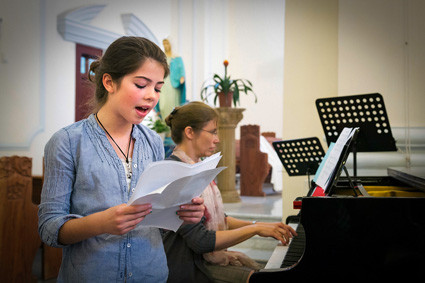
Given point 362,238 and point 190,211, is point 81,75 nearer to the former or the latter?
point 190,211

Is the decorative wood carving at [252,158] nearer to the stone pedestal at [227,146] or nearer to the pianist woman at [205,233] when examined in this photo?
the stone pedestal at [227,146]

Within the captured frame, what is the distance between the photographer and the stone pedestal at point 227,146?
18.9ft

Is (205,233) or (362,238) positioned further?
(205,233)

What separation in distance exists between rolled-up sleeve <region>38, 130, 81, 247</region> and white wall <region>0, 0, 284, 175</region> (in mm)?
4956

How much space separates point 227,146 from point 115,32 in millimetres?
3242

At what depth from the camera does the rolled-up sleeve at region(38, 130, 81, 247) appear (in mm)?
1195

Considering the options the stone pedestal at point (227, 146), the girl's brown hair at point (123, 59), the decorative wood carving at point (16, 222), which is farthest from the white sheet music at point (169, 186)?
the stone pedestal at point (227, 146)

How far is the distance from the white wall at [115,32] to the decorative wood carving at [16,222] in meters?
2.69

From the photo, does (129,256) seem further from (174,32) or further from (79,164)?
(174,32)

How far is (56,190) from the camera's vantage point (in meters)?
1.21

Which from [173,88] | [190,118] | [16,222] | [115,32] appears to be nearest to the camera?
[190,118]

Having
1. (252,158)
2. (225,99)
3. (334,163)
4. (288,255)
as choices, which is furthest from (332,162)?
(252,158)

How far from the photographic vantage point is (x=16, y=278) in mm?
3189

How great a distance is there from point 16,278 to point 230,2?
330 inches
